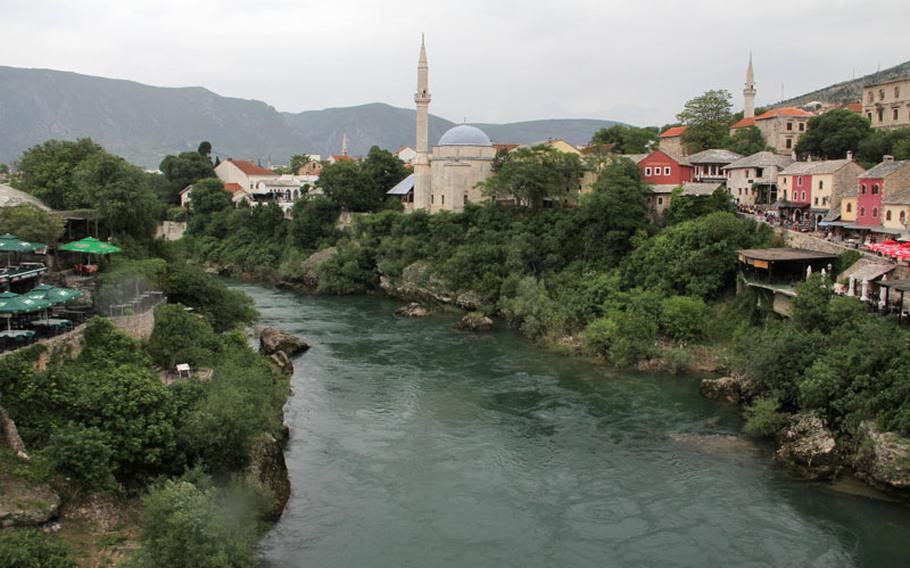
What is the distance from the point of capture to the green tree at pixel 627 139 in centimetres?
5747

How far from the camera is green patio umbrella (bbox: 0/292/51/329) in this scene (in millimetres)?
19797

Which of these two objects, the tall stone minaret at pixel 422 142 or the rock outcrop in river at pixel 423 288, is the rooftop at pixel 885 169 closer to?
the rock outcrop in river at pixel 423 288

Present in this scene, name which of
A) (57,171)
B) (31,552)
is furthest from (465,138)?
(31,552)

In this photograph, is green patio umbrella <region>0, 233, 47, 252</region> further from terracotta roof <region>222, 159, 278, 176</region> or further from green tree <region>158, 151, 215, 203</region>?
terracotta roof <region>222, 159, 278, 176</region>

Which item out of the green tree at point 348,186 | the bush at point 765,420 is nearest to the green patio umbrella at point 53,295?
the bush at point 765,420

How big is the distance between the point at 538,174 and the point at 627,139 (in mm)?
14208

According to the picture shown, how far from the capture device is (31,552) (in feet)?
45.1

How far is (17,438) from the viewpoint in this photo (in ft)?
55.5

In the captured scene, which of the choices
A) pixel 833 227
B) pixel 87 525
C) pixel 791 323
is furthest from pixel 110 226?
pixel 833 227

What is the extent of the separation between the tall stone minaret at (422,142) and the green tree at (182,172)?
94.9ft

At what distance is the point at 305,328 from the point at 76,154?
521 inches

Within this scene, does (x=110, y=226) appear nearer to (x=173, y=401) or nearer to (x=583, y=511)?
(x=173, y=401)

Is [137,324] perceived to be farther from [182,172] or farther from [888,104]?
[182,172]

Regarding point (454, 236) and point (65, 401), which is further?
point (454, 236)
